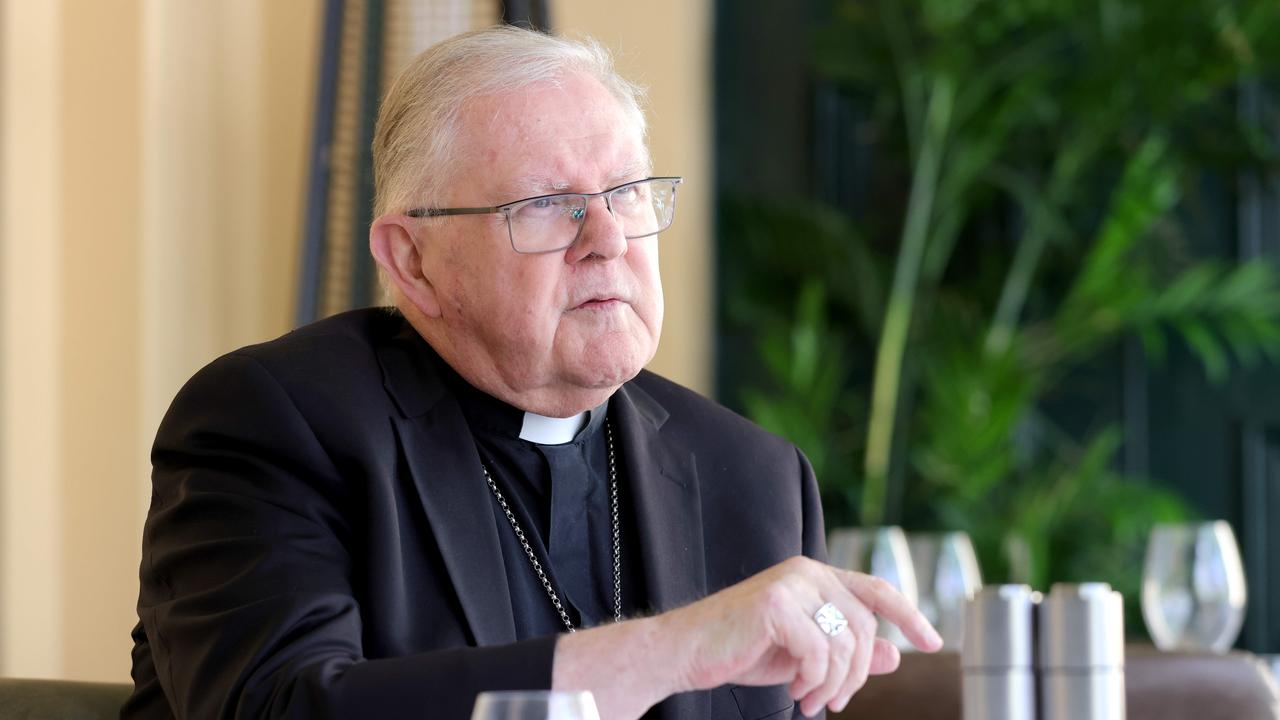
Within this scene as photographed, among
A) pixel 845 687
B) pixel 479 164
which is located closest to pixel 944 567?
pixel 479 164

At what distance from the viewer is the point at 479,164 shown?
1.98m

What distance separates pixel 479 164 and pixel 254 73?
2703 mm

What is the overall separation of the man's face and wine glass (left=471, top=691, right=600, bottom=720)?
3.36 ft

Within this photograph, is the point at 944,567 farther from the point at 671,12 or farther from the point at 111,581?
the point at 671,12

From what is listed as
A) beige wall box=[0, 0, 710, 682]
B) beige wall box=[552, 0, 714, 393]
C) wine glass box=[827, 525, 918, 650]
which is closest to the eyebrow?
wine glass box=[827, 525, 918, 650]

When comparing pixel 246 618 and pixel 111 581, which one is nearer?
pixel 246 618

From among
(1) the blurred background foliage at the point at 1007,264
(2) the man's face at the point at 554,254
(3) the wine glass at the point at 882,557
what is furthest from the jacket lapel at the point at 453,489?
(1) the blurred background foliage at the point at 1007,264

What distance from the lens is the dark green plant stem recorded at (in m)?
4.80

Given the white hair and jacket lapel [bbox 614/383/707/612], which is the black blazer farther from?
the white hair

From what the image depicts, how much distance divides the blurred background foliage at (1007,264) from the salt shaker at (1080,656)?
314cm

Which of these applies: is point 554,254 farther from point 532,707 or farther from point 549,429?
point 532,707

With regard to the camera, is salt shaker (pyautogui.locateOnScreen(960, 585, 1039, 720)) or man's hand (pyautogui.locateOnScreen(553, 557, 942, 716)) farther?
man's hand (pyautogui.locateOnScreen(553, 557, 942, 716))

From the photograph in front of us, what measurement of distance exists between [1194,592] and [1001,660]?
1.58 meters

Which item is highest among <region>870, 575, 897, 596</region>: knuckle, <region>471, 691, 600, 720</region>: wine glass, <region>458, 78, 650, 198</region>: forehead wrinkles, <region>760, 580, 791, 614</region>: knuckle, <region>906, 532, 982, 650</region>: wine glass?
<region>458, 78, 650, 198</region>: forehead wrinkles
